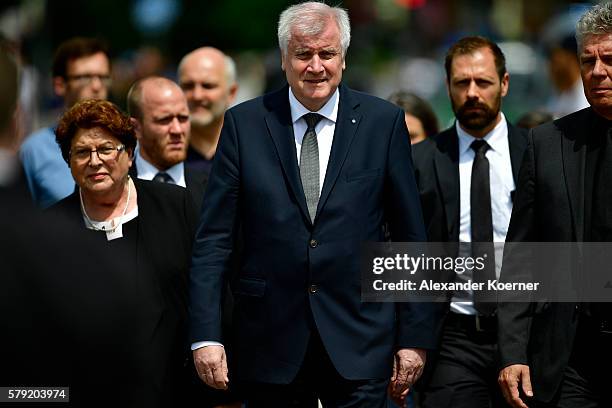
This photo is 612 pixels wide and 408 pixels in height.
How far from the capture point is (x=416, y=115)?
877cm

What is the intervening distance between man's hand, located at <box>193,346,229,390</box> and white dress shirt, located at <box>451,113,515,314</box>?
1.55 metres

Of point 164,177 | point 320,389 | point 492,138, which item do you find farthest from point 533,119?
point 320,389

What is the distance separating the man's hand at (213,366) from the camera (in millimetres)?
5828

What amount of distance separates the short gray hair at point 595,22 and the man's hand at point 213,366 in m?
2.22

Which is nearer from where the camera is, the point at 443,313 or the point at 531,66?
the point at 443,313

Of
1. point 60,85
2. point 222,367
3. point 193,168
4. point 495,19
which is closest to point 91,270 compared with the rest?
point 222,367

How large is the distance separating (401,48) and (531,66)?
16.3 metres

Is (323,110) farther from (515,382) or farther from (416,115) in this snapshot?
(416,115)

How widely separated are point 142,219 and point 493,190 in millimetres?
1880

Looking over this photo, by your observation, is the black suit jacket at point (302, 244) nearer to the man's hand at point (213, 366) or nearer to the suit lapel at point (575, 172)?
the man's hand at point (213, 366)

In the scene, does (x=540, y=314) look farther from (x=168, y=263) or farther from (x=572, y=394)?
(x=168, y=263)

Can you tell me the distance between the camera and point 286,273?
19.6ft

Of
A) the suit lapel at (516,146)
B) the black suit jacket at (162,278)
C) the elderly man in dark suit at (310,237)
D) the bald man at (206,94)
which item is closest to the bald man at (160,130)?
the bald man at (206,94)

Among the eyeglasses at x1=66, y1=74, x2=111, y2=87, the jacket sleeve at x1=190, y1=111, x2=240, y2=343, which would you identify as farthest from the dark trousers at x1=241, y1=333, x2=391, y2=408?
the eyeglasses at x1=66, y1=74, x2=111, y2=87
